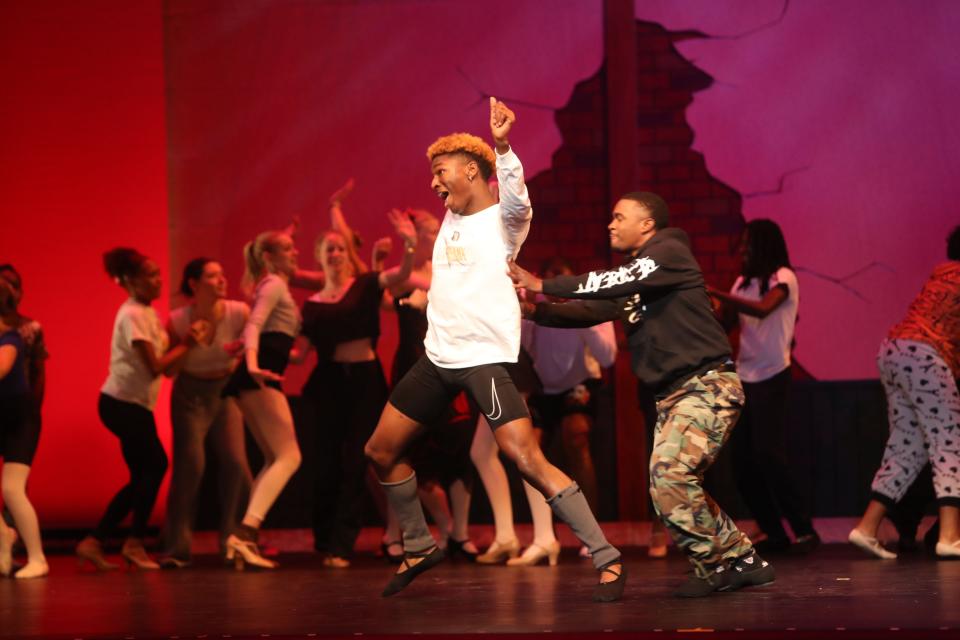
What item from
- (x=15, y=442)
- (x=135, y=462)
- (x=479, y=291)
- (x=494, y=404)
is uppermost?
(x=479, y=291)

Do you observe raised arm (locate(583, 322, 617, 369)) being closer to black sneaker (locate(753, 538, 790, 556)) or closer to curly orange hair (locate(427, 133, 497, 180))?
black sneaker (locate(753, 538, 790, 556))

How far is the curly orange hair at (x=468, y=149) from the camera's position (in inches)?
197

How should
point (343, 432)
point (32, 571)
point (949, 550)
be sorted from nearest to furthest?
1. point (949, 550)
2. point (32, 571)
3. point (343, 432)

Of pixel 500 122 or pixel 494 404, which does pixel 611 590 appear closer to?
pixel 494 404

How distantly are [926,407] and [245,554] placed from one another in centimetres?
326

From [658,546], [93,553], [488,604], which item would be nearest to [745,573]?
[488,604]

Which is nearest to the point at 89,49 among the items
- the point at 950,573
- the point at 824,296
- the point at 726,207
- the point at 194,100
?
the point at 194,100

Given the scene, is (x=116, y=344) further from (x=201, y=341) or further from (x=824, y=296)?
(x=824, y=296)

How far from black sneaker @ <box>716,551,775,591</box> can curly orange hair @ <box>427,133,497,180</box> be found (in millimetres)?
1703

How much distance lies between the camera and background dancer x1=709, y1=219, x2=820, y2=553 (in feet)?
21.3

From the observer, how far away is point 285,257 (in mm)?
6852

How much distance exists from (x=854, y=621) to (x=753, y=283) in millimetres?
3056

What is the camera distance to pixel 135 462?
22.0ft

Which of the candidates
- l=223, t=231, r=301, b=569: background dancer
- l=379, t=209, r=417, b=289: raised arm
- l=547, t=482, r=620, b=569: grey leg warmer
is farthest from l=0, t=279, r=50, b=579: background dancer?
l=547, t=482, r=620, b=569: grey leg warmer
